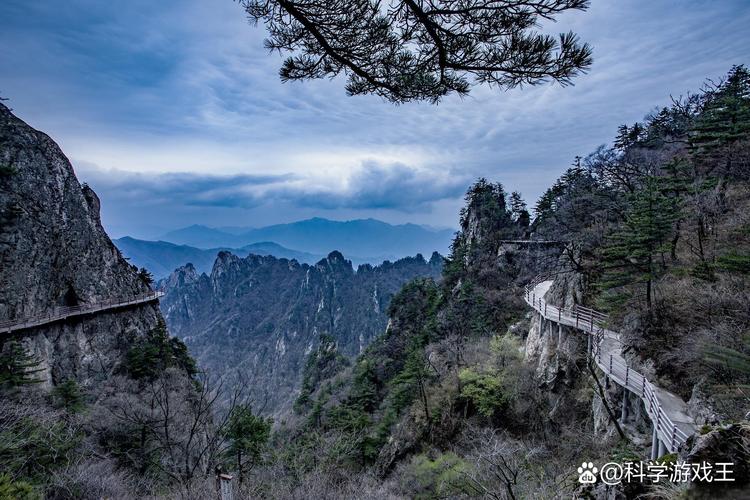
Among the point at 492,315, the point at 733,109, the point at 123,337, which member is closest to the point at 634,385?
the point at 733,109

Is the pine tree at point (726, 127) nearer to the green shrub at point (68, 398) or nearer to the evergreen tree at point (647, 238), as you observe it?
the evergreen tree at point (647, 238)

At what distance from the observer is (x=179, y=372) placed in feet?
99.2

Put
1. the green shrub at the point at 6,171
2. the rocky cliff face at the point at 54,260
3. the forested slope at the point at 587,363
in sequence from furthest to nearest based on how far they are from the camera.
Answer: the green shrub at the point at 6,171 < the rocky cliff face at the point at 54,260 < the forested slope at the point at 587,363

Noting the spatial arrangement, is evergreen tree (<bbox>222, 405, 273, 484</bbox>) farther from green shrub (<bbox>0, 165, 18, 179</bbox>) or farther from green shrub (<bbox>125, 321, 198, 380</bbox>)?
green shrub (<bbox>0, 165, 18, 179</bbox>)

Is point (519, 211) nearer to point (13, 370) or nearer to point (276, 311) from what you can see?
point (13, 370)

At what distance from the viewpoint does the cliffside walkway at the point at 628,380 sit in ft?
24.7

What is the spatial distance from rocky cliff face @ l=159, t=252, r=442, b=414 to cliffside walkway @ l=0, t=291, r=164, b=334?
150 feet

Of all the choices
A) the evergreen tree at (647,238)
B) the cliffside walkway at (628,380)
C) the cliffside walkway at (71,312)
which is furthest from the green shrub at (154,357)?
the evergreen tree at (647,238)

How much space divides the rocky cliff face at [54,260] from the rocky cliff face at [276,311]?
48.7 m

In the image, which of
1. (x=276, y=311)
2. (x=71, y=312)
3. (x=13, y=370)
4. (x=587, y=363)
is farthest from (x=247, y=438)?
(x=276, y=311)

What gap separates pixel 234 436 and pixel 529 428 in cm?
1435

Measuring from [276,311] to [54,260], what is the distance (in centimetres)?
10273

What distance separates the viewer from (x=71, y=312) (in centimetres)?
2883

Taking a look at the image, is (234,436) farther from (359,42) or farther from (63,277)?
(63,277)
